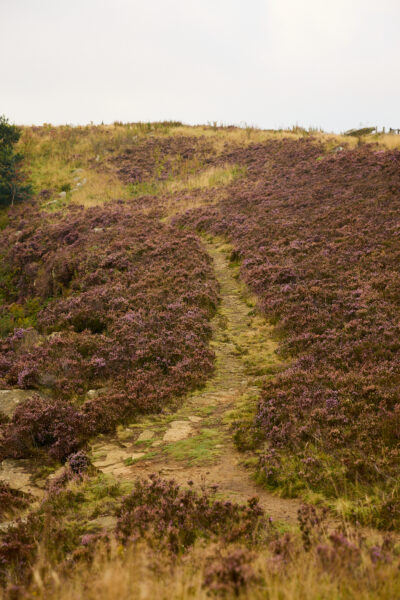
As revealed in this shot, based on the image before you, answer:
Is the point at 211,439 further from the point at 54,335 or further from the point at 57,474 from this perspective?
the point at 54,335

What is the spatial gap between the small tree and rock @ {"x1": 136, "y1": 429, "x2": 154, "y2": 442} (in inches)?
1208

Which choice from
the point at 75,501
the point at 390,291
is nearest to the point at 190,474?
the point at 75,501

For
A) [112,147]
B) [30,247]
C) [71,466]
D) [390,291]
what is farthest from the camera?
[112,147]

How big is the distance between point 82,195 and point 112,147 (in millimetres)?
12876

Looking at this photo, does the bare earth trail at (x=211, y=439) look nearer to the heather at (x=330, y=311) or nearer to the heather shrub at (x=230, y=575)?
the heather at (x=330, y=311)

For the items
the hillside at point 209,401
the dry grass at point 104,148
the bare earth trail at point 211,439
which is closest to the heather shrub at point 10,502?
the hillside at point 209,401

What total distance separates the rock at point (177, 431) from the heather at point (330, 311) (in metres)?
1.51

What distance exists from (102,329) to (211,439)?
6.76 metres

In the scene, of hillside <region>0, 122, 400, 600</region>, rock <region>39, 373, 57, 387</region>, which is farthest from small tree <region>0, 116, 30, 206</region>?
rock <region>39, 373, 57, 387</region>

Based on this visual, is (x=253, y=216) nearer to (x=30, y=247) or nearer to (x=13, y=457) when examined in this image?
(x=30, y=247)

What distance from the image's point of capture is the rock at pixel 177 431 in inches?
294

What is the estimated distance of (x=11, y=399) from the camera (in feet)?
29.7

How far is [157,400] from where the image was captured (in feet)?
29.4

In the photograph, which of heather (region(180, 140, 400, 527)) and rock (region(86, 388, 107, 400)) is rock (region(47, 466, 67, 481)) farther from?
heather (region(180, 140, 400, 527))
